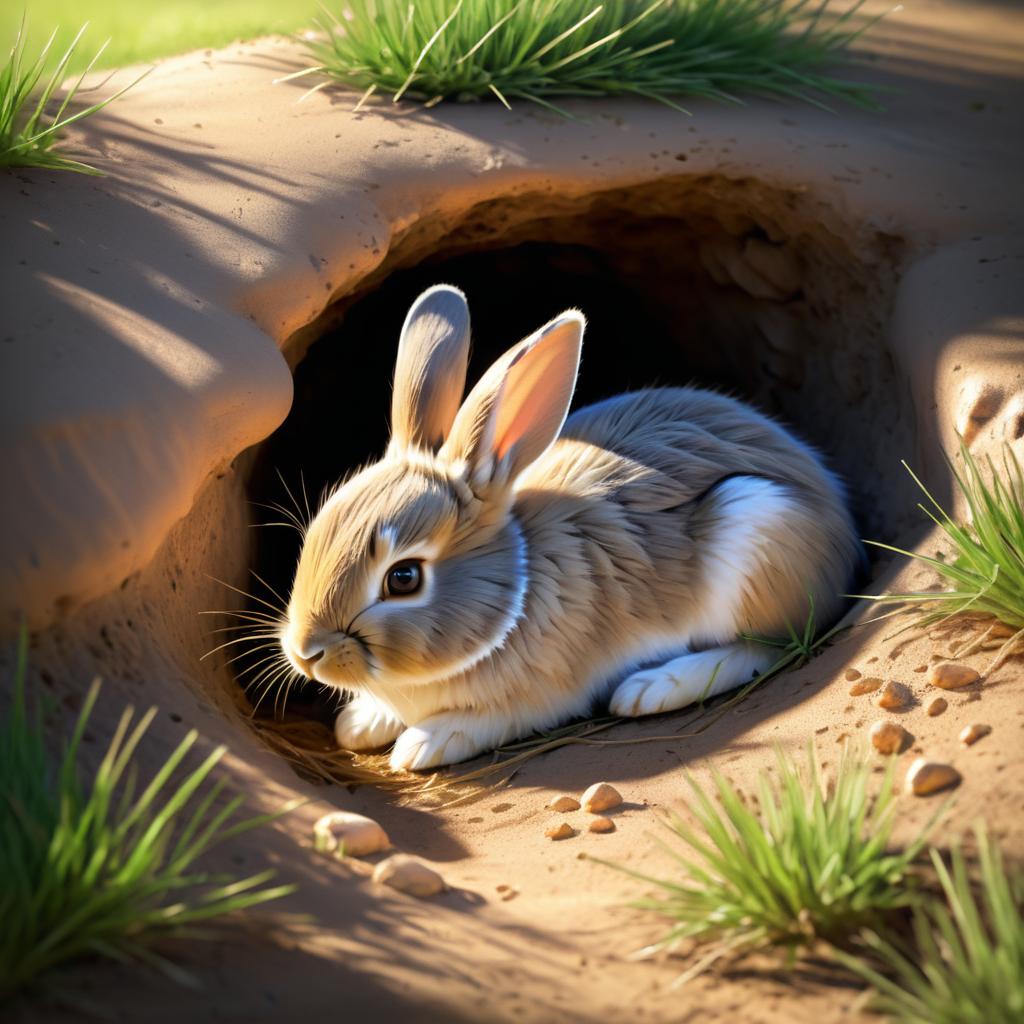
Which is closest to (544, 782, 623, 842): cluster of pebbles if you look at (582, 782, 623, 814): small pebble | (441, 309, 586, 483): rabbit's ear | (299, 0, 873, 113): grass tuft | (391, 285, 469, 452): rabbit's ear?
(582, 782, 623, 814): small pebble

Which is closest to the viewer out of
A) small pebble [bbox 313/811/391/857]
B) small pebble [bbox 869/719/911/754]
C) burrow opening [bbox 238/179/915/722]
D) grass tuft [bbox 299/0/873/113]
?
small pebble [bbox 313/811/391/857]

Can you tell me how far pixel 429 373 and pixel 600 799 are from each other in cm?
145

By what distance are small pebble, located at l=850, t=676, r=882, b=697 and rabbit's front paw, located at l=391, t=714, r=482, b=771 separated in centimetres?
120

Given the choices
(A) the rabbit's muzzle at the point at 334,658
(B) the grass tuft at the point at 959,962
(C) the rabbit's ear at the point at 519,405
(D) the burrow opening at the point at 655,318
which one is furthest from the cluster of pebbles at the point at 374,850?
(D) the burrow opening at the point at 655,318

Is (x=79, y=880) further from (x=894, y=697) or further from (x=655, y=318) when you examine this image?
(x=655, y=318)

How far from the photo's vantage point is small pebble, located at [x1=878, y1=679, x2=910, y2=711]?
2911 mm

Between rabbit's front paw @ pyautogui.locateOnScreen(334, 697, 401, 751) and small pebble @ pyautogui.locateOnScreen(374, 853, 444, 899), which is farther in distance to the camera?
rabbit's front paw @ pyautogui.locateOnScreen(334, 697, 401, 751)

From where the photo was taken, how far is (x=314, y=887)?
2.34m

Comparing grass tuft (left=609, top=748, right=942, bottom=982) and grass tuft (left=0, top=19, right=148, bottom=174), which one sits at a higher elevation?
grass tuft (left=0, top=19, right=148, bottom=174)

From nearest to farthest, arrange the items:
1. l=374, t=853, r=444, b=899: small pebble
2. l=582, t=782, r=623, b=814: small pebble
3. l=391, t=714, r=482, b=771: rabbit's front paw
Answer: l=374, t=853, r=444, b=899: small pebble, l=582, t=782, r=623, b=814: small pebble, l=391, t=714, r=482, b=771: rabbit's front paw

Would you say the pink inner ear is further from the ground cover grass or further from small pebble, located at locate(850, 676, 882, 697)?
the ground cover grass

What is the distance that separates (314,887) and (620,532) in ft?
5.55

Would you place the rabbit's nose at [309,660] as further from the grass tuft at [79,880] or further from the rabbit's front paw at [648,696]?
the grass tuft at [79,880]

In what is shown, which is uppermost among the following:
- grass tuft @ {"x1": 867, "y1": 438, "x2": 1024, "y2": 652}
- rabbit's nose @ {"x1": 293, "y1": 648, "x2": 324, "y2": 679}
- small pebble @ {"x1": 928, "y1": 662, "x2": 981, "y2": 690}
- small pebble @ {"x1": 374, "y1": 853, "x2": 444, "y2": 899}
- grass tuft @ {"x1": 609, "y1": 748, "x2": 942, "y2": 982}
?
grass tuft @ {"x1": 867, "y1": 438, "x2": 1024, "y2": 652}
